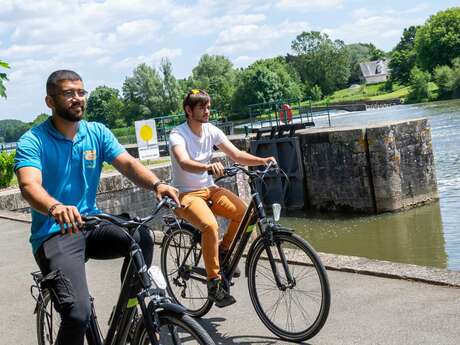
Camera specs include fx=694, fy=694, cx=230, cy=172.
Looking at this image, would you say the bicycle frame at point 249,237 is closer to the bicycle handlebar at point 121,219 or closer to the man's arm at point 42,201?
the bicycle handlebar at point 121,219

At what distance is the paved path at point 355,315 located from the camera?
438 cm

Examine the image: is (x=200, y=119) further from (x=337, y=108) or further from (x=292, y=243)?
(x=337, y=108)

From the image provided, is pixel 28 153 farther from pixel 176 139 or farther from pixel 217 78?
pixel 217 78

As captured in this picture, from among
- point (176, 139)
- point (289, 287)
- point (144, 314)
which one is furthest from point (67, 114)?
point (289, 287)

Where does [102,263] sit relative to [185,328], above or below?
below

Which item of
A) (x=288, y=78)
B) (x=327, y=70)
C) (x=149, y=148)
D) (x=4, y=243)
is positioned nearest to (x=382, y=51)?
(x=327, y=70)

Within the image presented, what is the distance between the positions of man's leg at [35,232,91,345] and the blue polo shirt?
0.49ft

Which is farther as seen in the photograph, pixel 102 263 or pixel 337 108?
pixel 337 108

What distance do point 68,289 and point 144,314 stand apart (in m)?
0.42

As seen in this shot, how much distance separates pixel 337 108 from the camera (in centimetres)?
9269

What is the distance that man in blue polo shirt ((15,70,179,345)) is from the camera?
3154 mm

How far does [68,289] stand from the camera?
10.3 feet

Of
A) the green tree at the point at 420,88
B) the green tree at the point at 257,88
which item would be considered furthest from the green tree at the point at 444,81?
the green tree at the point at 257,88

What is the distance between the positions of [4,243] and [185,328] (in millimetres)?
7615
